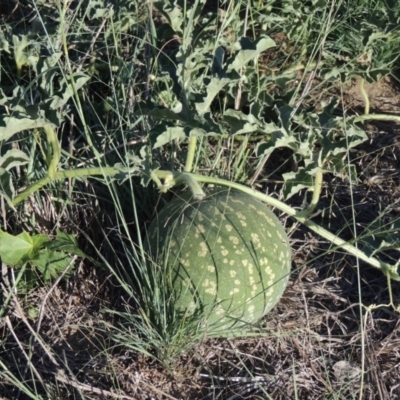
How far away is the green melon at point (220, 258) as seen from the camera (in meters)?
1.93

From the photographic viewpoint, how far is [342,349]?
2.15 m

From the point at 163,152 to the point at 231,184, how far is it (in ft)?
1.32

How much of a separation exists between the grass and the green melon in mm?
67

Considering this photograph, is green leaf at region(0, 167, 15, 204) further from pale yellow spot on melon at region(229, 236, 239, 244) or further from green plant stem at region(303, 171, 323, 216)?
green plant stem at region(303, 171, 323, 216)

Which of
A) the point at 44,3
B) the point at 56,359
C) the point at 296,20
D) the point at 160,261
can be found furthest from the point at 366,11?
the point at 56,359

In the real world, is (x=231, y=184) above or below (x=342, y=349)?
above

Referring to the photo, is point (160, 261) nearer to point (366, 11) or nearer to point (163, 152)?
point (163, 152)

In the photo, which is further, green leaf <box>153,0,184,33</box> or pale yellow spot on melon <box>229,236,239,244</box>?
green leaf <box>153,0,184,33</box>

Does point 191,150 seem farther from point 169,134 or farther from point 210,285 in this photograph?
point 210,285

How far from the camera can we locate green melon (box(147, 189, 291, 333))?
193 centimetres

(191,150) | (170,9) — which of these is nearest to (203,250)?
(191,150)

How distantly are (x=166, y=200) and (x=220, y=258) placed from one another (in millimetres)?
428

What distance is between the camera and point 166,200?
2295 millimetres

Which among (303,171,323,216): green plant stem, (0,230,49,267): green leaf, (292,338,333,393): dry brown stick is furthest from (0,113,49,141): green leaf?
(292,338,333,393): dry brown stick
